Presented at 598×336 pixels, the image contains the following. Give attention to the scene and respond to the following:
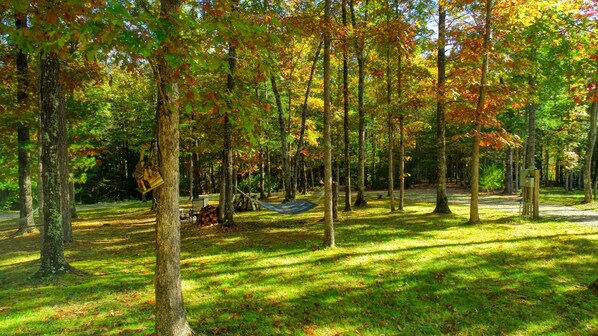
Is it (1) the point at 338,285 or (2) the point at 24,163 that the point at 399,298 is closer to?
(1) the point at 338,285

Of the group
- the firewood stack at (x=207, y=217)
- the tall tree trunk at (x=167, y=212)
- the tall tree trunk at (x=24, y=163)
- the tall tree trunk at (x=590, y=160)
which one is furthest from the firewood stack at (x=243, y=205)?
the tall tree trunk at (x=590, y=160)

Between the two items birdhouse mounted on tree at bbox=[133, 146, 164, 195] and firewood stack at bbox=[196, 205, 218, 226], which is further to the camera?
firewood stack at bbox=[196, 205, 218, 226]

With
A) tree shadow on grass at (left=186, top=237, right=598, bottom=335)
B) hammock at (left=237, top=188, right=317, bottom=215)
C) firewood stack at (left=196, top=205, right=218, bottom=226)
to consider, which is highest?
hammock at (left=237, top=188, right=317, bottom=215)

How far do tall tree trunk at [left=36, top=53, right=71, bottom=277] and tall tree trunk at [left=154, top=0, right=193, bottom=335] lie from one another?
137 inches

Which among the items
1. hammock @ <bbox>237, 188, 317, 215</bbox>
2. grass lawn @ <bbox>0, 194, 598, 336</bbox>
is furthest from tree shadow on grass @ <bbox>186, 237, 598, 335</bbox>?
hammock @ <bbox>237, 188, 317, 215</bbox>

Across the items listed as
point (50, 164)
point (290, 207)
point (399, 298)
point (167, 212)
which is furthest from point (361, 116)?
point (167, 212)

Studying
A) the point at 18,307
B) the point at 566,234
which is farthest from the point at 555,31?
the point at 18,307

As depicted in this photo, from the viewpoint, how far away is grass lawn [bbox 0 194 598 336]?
3.68 m

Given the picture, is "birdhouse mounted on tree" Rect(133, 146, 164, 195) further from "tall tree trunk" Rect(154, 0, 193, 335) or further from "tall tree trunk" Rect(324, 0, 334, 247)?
"tall tree trunk" Rect(324, 0, 334, 247)

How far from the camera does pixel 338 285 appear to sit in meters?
4.79

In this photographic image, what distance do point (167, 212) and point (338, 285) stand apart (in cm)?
291

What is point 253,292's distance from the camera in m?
4.58

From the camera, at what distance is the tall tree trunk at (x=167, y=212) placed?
2.82m

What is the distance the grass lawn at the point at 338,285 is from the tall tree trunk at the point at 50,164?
396 millimetres
